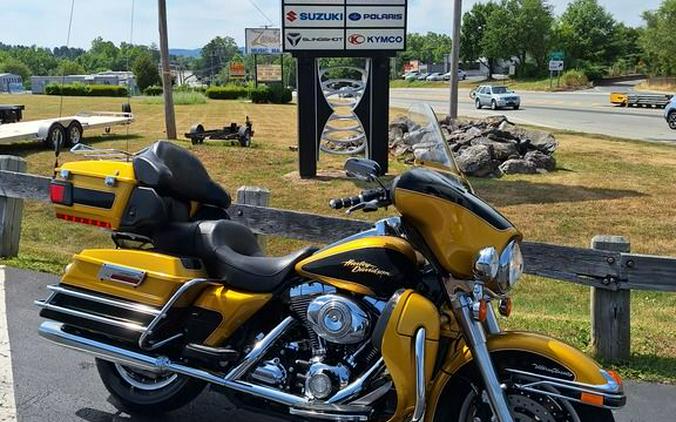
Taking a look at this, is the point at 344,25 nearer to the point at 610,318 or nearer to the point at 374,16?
the point at 374,16

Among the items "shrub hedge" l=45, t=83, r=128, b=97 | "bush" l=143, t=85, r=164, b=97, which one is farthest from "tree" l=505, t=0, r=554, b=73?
"shrub hedge" l=45, t=83, r=128, b=97

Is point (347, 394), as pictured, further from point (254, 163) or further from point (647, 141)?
point (647, 141)

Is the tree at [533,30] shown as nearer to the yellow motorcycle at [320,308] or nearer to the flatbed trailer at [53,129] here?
the flatbed trailer at [53,129]

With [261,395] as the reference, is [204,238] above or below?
above

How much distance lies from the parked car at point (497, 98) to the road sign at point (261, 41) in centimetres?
3183

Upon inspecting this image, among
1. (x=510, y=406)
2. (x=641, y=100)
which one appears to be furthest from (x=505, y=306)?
(x=641, y=100)

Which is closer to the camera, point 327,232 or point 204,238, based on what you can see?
point 204,238

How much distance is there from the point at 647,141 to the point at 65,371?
20405 millimetres

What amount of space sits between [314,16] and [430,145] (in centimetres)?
1079

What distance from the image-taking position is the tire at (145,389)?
4012 mm

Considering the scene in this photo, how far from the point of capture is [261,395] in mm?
3500

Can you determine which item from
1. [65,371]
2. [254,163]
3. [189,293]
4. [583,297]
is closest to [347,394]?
[189,293]

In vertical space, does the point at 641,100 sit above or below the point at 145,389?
above

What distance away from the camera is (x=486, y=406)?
125 inches
